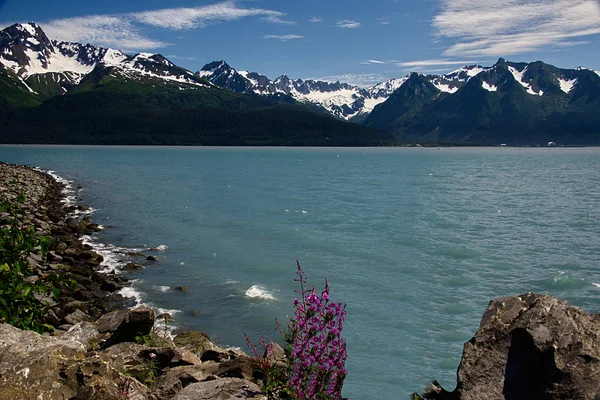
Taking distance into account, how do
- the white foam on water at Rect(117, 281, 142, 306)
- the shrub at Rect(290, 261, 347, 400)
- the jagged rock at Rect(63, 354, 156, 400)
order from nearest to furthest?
1. the jagged rock at Rect(63, 354, 156, 400)
2. the shrub at Rect(290, 261, 347, 400)
3. the white foam on water at Rect(117, 281, 142, 306)

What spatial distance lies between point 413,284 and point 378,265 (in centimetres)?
438

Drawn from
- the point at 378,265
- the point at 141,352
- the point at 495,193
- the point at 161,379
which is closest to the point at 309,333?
the point at 161,379

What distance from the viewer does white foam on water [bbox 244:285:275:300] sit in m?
24.6

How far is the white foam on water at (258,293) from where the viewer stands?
24.6 metres

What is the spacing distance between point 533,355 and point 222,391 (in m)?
4.94

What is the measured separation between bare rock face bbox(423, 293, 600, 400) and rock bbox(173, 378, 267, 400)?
3.28 m

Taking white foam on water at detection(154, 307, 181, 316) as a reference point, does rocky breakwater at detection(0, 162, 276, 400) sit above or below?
above

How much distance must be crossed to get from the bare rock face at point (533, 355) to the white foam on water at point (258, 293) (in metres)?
17.1

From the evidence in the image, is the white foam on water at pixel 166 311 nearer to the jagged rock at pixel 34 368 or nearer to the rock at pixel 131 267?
the rock at pixel 131 267

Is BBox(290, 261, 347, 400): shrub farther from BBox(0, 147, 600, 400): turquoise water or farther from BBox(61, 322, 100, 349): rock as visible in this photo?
BBox(0, 147, 600, 400): turquoise water

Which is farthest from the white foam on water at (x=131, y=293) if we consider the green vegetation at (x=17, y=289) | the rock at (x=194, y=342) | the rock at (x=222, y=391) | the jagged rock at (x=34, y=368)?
the jagged rock at (x=34, y=368)

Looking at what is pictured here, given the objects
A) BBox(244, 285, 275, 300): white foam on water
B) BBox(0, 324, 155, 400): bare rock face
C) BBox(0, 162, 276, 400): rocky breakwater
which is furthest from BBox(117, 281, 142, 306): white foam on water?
BBox(0, 324, 155, 400): bare rock face

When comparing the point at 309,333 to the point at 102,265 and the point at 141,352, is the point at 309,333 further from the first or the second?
the point at 102,265

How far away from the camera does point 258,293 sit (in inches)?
991
